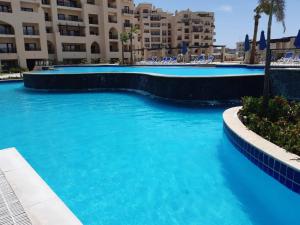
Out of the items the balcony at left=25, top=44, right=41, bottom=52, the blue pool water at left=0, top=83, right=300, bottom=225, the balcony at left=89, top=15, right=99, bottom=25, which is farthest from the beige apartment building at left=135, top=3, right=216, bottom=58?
the blue pool water at left=0, top=83, right=300, bottom=225

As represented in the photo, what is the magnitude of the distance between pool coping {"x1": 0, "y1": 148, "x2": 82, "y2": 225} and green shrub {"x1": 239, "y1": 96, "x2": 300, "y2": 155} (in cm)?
399

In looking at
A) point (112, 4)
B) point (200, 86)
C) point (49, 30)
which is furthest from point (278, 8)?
point (112, 4)

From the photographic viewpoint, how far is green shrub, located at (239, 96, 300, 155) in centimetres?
545

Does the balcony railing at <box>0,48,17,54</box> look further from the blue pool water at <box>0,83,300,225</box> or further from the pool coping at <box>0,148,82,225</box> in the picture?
the pool coping at <box>0,148,82,225</box>

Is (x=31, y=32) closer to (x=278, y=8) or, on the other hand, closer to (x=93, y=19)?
(x=93, y=19)

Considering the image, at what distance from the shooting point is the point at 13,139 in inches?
335

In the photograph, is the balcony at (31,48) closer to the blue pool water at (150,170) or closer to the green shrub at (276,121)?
the blue pool water at (150,170)

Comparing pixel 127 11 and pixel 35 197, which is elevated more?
pixel 127 11

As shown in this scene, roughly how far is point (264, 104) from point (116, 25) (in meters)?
48.2

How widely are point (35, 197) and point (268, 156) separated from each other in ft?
12.8

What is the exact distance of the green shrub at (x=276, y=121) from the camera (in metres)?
5.45

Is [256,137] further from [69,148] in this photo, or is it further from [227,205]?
[69,148]

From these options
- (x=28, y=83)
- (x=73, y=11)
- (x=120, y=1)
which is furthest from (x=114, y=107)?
(x=120, y=1)

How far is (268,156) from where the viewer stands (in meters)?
4.91
